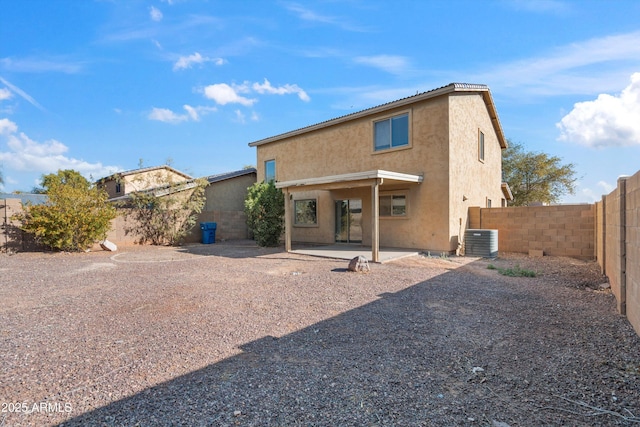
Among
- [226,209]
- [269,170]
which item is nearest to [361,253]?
[269,170]

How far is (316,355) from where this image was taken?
3.51m

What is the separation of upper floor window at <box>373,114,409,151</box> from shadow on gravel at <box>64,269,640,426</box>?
353 inches

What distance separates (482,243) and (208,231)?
43.4 ft

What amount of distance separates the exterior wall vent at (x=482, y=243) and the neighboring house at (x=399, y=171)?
418 millimetres

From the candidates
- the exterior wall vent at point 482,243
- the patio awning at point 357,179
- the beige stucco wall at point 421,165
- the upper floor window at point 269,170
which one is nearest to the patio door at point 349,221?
the beige stucco wall at point 421,165

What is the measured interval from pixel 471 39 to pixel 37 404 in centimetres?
1159

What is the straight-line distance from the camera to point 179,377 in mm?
3018

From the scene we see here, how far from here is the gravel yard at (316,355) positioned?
2.49 meters

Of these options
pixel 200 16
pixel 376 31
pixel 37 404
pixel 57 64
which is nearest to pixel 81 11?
pixel 200 16

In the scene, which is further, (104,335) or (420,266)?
(420,266)

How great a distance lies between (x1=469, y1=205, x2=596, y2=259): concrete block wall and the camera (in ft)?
36.2

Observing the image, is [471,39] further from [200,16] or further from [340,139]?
[200,16]

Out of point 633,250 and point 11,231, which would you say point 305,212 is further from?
point 633,250

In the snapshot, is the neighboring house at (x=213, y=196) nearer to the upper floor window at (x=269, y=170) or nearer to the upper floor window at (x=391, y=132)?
the upper floor window at (x=269, y=170)
